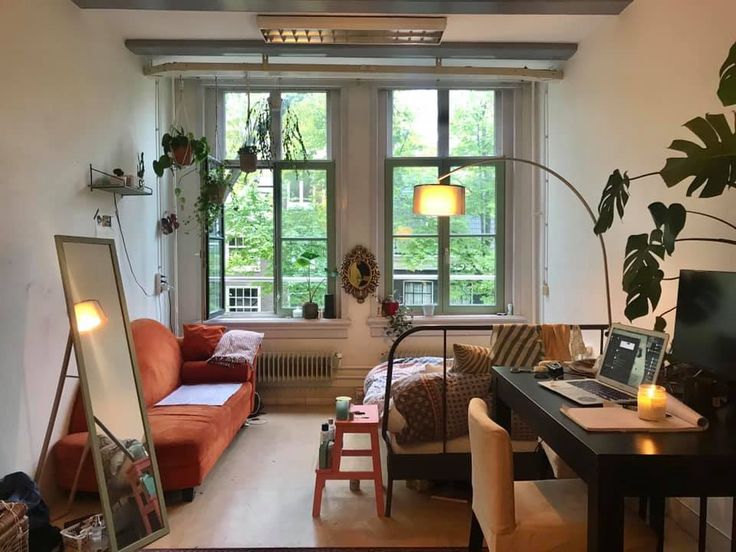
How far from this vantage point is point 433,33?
3.72m

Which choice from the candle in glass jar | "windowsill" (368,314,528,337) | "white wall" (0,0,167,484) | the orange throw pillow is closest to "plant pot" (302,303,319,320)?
"windowsill" (368,314,528,337)

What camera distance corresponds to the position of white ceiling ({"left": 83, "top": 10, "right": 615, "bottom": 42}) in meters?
3.55

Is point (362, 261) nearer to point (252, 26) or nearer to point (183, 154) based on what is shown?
point (183, 154)

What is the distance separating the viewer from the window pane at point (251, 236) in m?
5.11

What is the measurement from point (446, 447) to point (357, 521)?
0.58 m

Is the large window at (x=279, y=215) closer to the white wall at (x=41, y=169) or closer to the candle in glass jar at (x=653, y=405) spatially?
the white wall at (x=41, y=169)

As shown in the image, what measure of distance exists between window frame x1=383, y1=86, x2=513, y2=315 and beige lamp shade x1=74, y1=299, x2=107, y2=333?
2.83 meters

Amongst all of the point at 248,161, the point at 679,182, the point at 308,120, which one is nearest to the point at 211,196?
the point at 248,161

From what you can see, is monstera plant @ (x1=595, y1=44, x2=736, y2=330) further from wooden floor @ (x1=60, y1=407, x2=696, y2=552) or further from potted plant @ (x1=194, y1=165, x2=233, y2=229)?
potted plant @ (x1=194, y1=165, x2=233, y2=229)

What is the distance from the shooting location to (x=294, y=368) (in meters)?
4.84

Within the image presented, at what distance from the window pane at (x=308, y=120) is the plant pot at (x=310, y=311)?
1.41m

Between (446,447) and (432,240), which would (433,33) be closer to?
(432,240)

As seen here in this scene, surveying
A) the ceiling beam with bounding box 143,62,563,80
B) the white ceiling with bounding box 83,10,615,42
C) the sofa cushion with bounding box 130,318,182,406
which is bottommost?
the sofa cushion with bounding box 130,318,182,406

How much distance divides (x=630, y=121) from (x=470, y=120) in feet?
6.89
